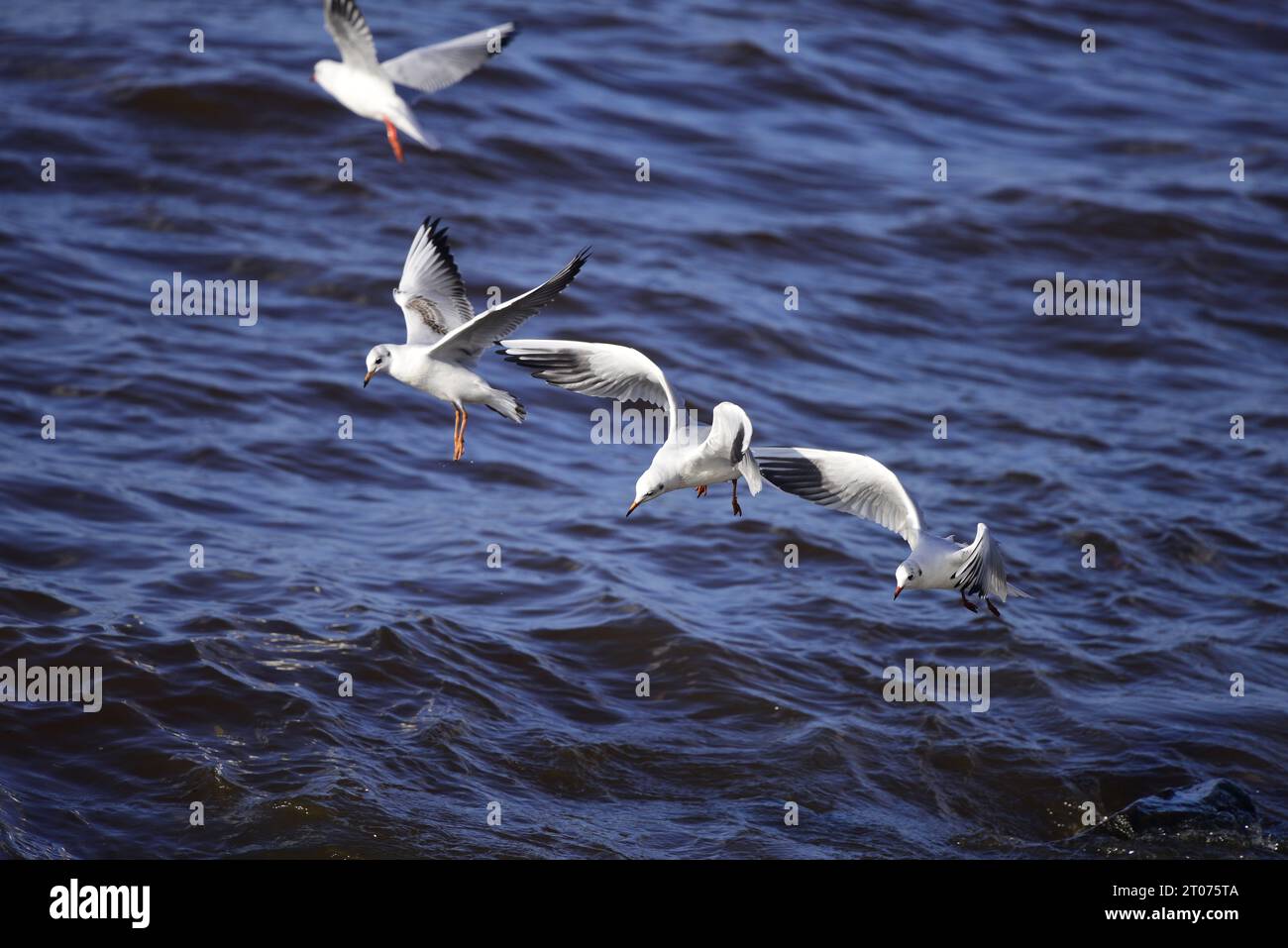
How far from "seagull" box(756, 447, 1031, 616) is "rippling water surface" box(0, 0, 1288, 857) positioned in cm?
148

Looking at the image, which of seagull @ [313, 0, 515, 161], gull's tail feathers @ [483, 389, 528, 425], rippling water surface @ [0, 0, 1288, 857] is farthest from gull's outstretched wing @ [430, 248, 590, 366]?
→ rippling water surface @ [0, 0, 1288, 857]

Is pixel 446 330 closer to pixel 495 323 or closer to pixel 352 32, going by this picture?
pixel 495 323

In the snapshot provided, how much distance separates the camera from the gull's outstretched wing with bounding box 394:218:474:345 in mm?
7621

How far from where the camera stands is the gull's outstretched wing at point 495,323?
647 cm

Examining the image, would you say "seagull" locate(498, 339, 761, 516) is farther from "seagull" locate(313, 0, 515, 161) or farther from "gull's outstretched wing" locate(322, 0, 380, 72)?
"gull's outstretched wing" locate(322, 0, 380, 72)

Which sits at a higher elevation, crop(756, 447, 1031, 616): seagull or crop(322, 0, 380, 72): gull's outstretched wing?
crop(322, 0, 380, 72): gull's outstretched wing

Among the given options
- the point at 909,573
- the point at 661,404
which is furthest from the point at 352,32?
the point at 909,573

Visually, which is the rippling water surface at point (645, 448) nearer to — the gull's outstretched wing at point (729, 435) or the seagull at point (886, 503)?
the seagull at point (886, 503)

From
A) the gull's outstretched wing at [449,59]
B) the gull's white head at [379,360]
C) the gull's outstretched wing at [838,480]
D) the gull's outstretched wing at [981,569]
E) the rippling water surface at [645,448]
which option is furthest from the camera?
the gull's outstretched wing at [449,59]

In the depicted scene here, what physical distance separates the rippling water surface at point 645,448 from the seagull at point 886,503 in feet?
4.86

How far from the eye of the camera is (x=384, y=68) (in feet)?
26.9

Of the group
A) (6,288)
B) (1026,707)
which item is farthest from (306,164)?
(1026,707)

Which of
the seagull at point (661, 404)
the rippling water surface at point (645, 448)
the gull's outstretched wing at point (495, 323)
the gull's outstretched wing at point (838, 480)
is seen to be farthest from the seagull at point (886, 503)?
the rippling water surface at point (645, 448)

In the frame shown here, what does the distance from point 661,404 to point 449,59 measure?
8.54ft
